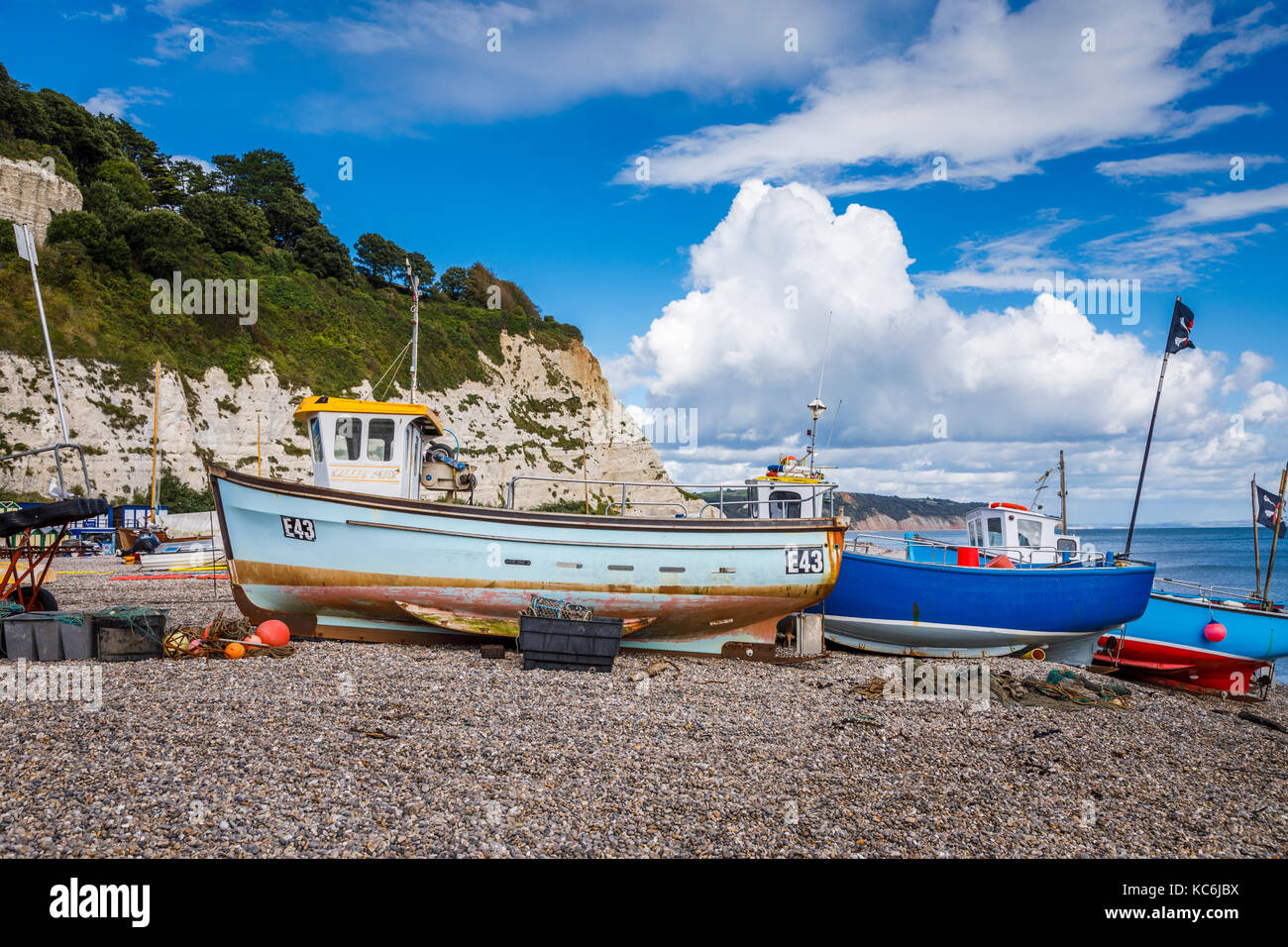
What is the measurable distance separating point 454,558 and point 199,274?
38691 mm

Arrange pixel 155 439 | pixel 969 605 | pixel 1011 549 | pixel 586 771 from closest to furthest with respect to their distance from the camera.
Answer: pixel 586 771 < pixel 969 605 < pixel 1011 549 < pixel 155 439

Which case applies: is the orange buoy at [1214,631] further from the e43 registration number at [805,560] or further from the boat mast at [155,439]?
the boat mast at [155,439]

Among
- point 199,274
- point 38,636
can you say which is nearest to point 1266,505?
point 38,636

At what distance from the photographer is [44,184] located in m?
35.9

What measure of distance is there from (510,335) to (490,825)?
195ft

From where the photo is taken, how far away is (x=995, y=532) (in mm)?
16672

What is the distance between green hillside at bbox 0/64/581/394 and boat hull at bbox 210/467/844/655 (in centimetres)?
2993

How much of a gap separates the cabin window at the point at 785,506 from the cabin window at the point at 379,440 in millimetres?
7921

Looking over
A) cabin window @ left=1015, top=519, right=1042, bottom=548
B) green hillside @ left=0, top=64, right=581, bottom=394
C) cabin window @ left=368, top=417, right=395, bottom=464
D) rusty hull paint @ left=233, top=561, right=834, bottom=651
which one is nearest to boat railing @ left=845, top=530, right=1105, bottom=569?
cabin window @ left=1015, top=519, right=1042, bottom=548

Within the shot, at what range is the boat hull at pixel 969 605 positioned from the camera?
1344cm

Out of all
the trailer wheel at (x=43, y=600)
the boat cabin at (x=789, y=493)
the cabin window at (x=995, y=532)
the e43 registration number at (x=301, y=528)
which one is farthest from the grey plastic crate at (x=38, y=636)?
the cabin window at (x=995, y=532)

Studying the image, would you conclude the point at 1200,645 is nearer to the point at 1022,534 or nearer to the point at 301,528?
the point at 1022,534
